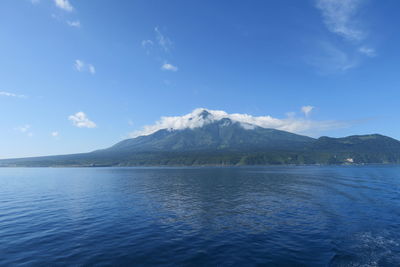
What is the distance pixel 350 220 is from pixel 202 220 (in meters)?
23.8

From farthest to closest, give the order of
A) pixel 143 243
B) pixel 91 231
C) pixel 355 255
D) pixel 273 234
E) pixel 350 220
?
pixel 350 220, pixel 91 231, pixel 273 234, pixel 143 243, pixel 355 255

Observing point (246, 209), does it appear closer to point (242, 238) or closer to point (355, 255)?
point (242, 238)

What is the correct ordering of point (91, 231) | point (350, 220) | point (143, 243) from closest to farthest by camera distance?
point (143, 243) → point (91, 231) → point (350, 220)

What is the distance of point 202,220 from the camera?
116 ft

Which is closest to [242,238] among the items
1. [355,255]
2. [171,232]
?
[171,232]

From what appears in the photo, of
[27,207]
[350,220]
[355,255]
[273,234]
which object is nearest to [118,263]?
[273,234]

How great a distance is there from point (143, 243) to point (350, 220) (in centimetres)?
3215

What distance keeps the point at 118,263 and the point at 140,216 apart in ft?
59.4

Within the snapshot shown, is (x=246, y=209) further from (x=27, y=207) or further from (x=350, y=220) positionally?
(x=27, y=207)

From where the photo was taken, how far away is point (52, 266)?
20.1 m

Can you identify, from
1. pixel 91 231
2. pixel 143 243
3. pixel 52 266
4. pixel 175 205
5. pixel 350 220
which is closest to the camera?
pixel 52 266

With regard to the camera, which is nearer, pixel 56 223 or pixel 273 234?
pixel 273 234

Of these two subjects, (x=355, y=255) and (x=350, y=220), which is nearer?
(x=355, y=255)

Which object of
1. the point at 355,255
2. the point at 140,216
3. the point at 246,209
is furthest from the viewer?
the point at 246,209
